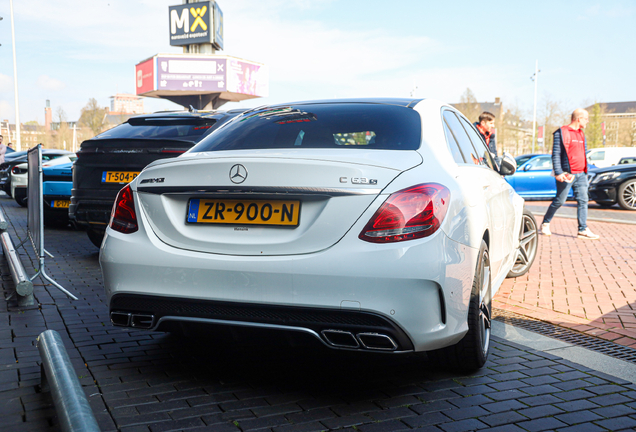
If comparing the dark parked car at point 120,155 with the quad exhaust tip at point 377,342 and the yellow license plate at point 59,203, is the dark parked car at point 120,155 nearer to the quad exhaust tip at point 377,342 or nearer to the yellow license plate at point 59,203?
the yellow license plate at point 59,203

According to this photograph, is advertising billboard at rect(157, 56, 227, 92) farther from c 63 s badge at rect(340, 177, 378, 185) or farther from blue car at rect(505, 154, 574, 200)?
c 63 s badge at rect(340, 177, 378, 185)

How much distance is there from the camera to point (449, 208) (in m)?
2.79

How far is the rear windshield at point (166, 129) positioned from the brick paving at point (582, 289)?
335cm

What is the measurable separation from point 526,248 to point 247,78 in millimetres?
48294

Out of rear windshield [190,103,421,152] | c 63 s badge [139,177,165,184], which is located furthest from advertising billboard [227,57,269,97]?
c 63 s badge [139,177,165,184]

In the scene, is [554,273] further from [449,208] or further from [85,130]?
[85,130]

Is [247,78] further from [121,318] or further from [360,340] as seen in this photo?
[360,340]

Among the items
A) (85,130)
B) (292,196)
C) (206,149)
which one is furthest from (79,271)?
(85,130)

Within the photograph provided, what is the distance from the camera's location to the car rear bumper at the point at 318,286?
8.50 feet

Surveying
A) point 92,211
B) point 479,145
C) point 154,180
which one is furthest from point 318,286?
point 92,211

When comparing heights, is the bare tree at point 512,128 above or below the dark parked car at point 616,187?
above

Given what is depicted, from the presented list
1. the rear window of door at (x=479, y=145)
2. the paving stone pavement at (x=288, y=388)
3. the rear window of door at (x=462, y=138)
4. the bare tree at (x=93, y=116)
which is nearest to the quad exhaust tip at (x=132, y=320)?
the paving stone pavement at (x=288, y=388)

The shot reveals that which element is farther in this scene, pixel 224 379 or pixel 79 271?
pixel 79 271

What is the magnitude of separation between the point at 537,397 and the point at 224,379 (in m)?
1.57
